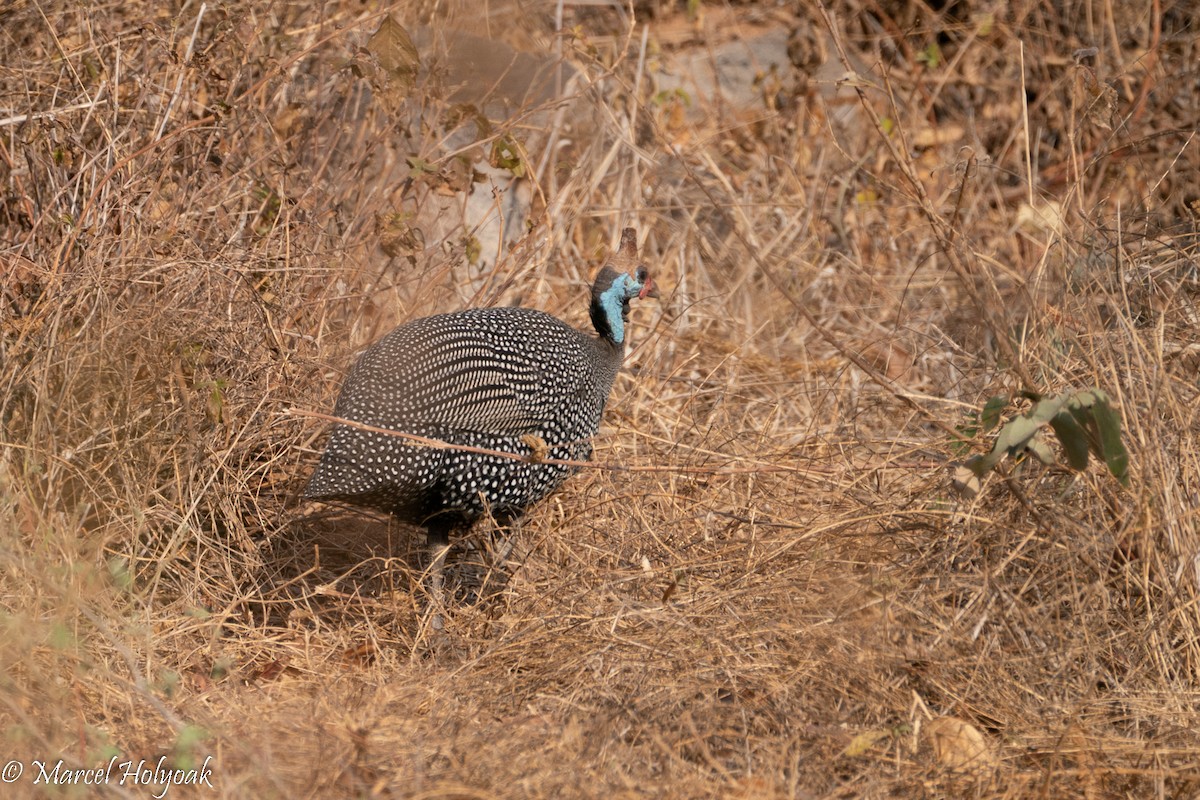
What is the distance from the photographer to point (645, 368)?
16.0 feet

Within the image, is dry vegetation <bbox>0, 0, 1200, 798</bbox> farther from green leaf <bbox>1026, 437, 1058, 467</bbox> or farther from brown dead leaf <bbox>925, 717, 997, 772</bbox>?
green leaf <bbox>1026, 437, 1058, 467</bbox>

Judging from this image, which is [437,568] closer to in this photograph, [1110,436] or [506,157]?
[506,157]

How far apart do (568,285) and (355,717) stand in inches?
102

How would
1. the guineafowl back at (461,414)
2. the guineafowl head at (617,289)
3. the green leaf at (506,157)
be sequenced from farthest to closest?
the green leaf at (506,157), the guineafowl head at (617,289), the guineafowl back at (461,414)

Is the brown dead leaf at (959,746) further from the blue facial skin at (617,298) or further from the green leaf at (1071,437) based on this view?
the blue facial skin at (617,298)

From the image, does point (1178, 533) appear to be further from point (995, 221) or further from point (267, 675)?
point (995, 221)

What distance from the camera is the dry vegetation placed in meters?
2.79

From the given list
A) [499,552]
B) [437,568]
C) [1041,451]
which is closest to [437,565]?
[437,568]

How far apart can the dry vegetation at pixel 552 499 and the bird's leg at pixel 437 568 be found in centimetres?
7

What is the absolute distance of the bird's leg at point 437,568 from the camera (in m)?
3.68

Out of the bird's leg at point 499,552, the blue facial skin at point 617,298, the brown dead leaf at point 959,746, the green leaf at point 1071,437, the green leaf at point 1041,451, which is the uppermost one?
the green leaf at point 1071,437

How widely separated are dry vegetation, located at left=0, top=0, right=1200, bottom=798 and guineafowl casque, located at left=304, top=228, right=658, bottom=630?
0.72 ft

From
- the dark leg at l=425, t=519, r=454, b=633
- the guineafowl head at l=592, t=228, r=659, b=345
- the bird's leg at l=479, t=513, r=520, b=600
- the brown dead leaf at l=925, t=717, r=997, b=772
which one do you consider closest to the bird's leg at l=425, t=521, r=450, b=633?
the dark leg at l=425, t=519, r=454, b=633

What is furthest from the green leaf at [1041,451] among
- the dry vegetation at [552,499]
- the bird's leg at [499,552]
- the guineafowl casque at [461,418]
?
the bird's leg at [499,552]
